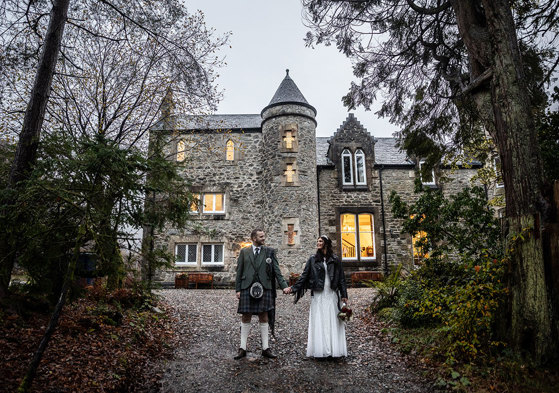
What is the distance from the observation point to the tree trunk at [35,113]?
508 centimetres

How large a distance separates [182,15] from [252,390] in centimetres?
778

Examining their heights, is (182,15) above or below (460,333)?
above

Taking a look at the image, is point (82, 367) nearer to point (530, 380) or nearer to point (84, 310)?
point (84, 310)

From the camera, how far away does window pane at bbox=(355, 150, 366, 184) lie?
58.3 ft

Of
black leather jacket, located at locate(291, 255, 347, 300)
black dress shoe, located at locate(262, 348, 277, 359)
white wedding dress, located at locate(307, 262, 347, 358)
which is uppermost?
black leather jacket, located at locate(291, 255, 347, 300)

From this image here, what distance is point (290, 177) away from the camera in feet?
53.5

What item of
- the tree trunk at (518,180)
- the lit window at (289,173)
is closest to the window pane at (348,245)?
the lit window at (289,173)

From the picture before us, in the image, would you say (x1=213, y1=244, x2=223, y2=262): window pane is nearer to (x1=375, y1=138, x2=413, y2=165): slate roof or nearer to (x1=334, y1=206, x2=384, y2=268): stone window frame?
(x1=334, y1=206, x2=384, y2=268): stone window frame

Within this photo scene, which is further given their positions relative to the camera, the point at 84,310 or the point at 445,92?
the point at 445,92

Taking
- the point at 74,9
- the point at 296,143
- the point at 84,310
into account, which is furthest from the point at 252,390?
the point at 296,143

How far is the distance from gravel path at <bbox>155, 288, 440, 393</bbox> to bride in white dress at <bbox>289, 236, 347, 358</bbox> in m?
0.24

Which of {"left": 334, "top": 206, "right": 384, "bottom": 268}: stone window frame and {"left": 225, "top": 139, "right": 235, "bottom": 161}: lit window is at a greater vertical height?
{"left": 225, "top": 139, "right": 235, "bottom": 161}: lit window

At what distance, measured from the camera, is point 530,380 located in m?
3.77

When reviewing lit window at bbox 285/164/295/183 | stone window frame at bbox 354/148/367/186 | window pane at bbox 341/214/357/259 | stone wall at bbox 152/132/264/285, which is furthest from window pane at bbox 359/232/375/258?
stone wall at bbox 152/132/264/285
